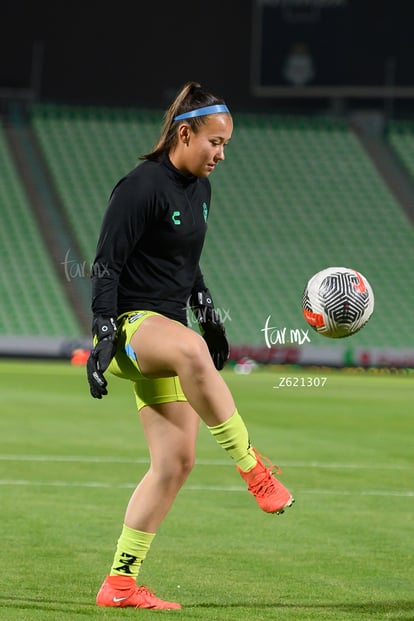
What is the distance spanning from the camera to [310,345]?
96.5ft

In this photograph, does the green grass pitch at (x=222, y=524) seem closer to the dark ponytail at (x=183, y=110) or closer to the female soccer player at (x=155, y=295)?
the female soccer player at (x=155, y=295)

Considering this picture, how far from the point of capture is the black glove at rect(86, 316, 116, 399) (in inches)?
209

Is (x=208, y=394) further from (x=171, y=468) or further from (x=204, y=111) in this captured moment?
(x=204, y=111)

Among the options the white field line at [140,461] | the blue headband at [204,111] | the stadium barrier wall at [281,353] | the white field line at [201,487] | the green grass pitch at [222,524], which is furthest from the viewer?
the stadium barrier wall at [281,353]

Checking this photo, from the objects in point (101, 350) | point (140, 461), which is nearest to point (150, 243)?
point (101, 350)

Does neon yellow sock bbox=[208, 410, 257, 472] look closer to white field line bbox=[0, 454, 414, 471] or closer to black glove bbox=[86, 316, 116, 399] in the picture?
black glove bbox=[86, 316, 116, 399]

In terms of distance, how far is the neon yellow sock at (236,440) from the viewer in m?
5.18

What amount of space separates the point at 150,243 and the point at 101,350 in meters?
0.58

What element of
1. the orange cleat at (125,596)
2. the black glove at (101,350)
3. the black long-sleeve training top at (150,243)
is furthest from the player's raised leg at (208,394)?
the orange cleat at (125,596)

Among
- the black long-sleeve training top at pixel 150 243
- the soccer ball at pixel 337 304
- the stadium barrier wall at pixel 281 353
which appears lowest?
the stadium barrier wall at pixel 281 353

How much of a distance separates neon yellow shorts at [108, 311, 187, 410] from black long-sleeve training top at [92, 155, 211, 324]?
90 mm

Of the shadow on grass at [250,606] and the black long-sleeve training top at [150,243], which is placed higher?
the black long-sleeve training top at [150,243]

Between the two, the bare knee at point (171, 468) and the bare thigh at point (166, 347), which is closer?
the bare thigh at point (166, 347)

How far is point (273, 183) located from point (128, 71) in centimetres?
524
